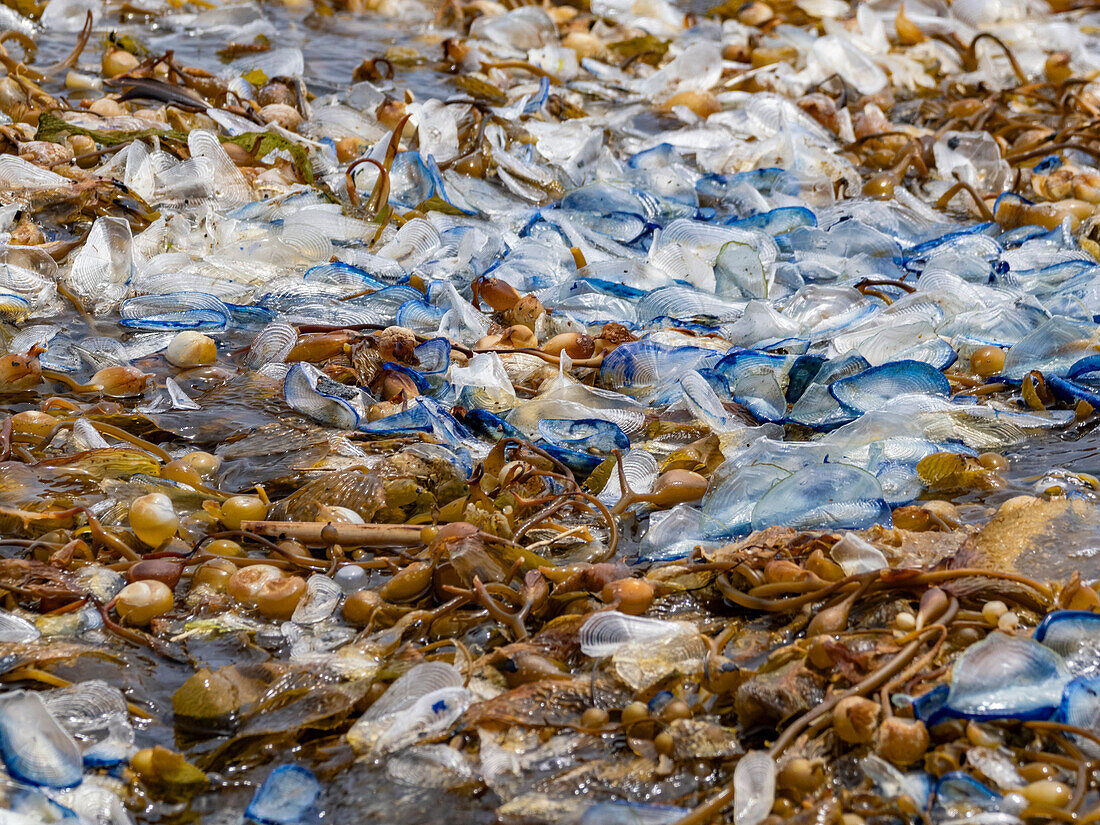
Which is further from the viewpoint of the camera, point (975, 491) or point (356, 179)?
point (356, 179)

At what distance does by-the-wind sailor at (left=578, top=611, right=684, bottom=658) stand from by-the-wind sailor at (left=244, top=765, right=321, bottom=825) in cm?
47

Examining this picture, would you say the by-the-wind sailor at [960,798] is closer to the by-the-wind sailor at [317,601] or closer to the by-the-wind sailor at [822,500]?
the by-the-wind sailor at [822,500]

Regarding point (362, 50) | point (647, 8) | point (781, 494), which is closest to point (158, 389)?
point (781, 494)

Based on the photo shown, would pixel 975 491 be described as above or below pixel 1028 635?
below

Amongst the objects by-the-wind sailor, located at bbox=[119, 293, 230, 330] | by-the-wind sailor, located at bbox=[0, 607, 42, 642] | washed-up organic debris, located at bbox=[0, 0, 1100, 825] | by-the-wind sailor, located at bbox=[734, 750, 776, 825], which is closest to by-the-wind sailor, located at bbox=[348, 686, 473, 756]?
washed-up organic debris, located at bbox=[0, 0, 1100, 825]

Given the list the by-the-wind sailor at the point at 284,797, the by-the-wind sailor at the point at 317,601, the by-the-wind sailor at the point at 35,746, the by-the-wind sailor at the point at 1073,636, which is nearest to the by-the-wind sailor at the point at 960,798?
the by-the-wind sailor at the point at 1073,636

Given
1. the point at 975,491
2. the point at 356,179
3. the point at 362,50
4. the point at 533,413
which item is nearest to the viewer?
the point at 975,491

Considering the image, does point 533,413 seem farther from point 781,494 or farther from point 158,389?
point 158,389

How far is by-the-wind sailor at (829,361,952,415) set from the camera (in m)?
2.54

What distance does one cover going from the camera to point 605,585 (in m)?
1.86

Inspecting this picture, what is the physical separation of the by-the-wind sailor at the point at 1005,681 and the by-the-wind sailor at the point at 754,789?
0.25 meters

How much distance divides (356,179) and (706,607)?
2.53m

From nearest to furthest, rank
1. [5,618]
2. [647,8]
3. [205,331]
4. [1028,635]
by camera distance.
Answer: [1028,635]
[5,618]
[205,331]
[647,8]

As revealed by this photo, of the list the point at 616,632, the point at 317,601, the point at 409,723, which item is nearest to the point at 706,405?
the point at 616,632
